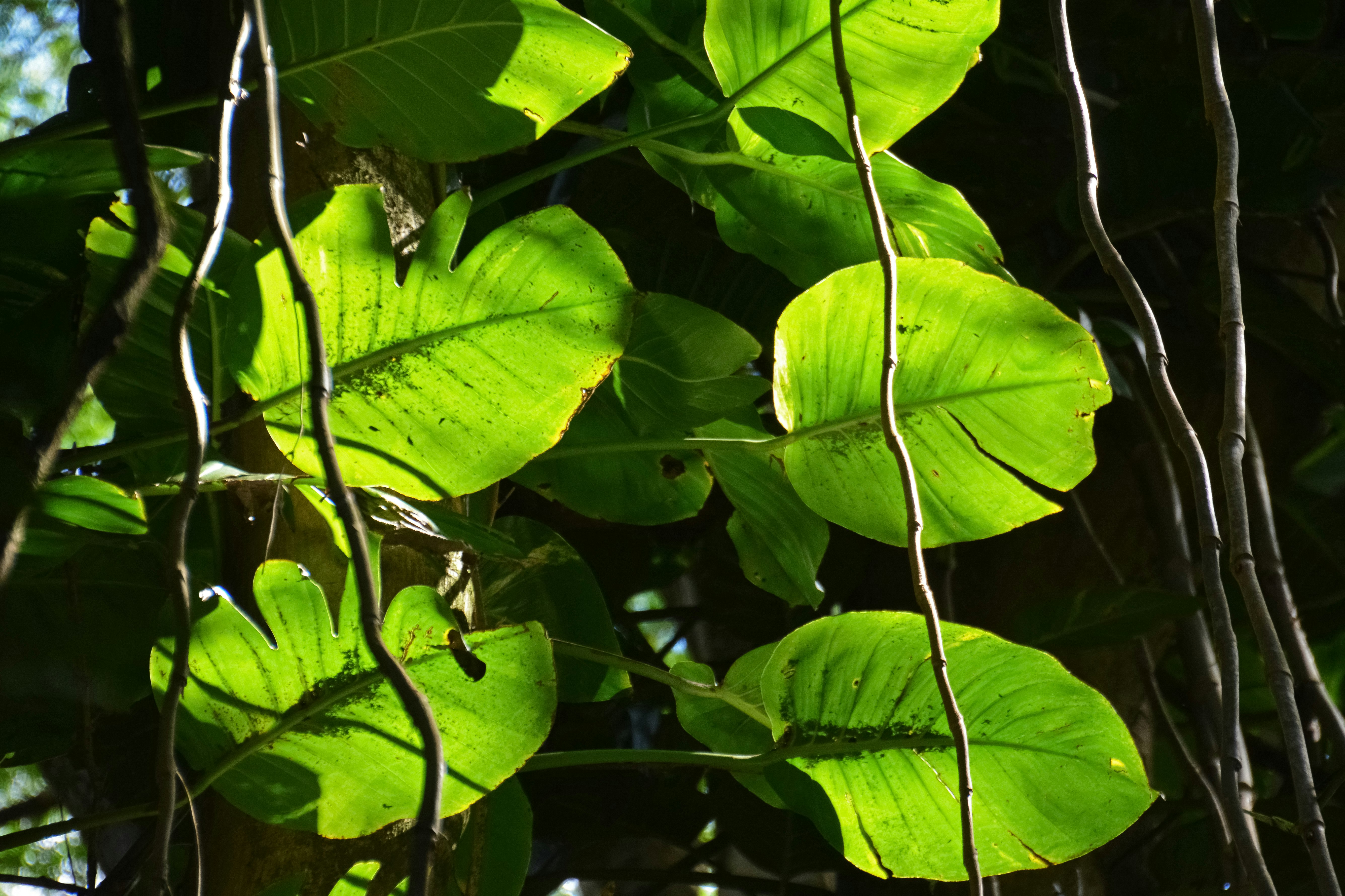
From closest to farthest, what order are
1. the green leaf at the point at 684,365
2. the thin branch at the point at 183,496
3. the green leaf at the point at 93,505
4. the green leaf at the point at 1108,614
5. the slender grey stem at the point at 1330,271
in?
the thin branch at the point at 183,496 < the green leaf at the point at 93,505 < the green leaf at the point at 684,365 < the green leaf at the point at 1108,614 < the slender grey stem at the point at 1330,271

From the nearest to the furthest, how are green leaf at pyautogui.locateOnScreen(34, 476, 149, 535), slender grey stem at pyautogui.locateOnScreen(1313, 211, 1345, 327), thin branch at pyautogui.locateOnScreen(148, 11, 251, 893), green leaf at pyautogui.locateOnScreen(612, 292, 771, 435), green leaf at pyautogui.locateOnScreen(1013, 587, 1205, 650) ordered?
1. thin branch at pyautogui.locateOnScreen(148, 11, 251, 893)
2. green leaf at pyautogui.locateOnScreen(34, 476, 149, 535)
3. green leaf at pyautogui.locateOnScreen(612, 292, 771, 435)
4. green leaf at pyautogui.locateOnScreen(1013, 587, 1205, 650)
5. slender grey stem at pyautogui.locateOnScreen(1313, 211, 1345, 327)

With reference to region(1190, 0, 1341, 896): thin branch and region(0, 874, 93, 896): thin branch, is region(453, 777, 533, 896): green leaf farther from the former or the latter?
region(1190, 0, 1341, 896): thin branch

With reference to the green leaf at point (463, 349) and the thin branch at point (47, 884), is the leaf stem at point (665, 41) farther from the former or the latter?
the thin branch at point (47, 884)

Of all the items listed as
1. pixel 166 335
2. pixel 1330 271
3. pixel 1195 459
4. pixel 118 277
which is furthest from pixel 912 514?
pixel 1330 271

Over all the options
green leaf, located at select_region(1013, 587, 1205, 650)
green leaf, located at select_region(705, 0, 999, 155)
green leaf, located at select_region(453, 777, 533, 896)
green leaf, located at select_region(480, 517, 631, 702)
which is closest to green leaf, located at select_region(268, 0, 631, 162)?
green leaf, located at select_region(705, 0, 999, 155)

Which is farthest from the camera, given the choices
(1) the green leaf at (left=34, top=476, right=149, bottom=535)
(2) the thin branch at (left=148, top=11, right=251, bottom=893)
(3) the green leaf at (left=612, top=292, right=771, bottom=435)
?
(3) the green leaf at (left=612, top=292, right=771, bottom=435)

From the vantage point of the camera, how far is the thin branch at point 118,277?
0.36 metres

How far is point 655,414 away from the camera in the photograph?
0.79 meters

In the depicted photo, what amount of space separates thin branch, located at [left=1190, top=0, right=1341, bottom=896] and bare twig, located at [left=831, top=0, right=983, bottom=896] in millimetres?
137

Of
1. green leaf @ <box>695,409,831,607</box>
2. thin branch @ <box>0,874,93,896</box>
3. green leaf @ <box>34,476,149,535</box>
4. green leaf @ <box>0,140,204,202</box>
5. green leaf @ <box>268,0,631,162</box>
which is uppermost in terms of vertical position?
green leaf @ <box>268,0,631,162</box>

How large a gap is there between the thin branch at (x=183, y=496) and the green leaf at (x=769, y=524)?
44 centimetres

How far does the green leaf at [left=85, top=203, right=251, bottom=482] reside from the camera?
590 millimetres

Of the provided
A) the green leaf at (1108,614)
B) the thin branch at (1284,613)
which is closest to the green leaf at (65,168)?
the thin branch at (1284,613)

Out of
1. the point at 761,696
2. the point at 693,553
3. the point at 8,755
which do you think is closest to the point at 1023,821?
the point at 761,696
